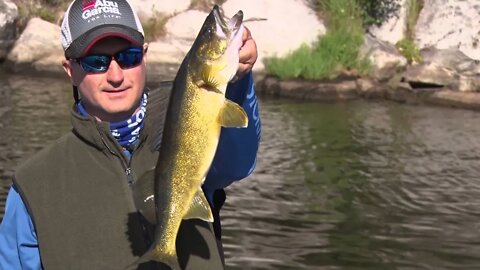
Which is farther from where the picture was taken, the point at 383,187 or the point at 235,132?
the point at 383,187

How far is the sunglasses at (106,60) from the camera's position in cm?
268

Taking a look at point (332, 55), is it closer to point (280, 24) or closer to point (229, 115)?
point (280, 24)

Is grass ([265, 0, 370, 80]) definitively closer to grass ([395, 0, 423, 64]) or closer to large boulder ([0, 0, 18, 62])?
grass ([395, 0, 423, 64])

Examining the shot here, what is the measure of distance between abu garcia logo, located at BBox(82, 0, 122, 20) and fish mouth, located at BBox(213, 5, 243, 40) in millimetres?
529

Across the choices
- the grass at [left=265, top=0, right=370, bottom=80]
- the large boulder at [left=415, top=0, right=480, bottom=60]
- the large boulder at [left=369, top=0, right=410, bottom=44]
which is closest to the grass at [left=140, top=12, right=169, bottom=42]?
the grass at [left=265, top=0, right=370, bottom=80]

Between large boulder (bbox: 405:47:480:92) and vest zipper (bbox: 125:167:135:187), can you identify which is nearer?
vest zipper (bbox: 125:167:135:187)

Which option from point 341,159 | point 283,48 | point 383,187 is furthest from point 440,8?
point 383,187

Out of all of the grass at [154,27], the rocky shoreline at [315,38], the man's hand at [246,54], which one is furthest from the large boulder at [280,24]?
the man's hand at [246,54]

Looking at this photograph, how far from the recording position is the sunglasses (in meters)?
2.68

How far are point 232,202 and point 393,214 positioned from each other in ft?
6.96

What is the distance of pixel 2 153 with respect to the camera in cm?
1165

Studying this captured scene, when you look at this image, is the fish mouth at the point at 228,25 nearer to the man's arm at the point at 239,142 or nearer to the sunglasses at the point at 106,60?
the man's arm at the point at 239,142

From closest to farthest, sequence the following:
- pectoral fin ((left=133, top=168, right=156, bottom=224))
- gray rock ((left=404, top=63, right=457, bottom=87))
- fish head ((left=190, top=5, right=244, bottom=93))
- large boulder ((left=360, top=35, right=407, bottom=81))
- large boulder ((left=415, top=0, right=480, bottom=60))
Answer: fish head ((left=190, top=5, right=244, bottom=93)) < pectoral fin ((left=133, top=168, right=156, bottom=224)) < gray rock ((left=404, top=63, right=457, bottom=87)) < large boulder ((left=360, top=35, right=407, bottom=81)) < large boulder ((left=415, top=0, right=480, bottom=60))

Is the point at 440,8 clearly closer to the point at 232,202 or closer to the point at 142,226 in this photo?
the point at 232,202
